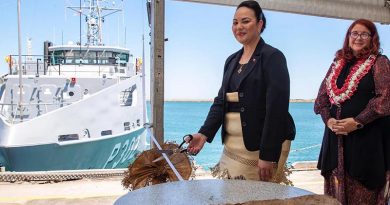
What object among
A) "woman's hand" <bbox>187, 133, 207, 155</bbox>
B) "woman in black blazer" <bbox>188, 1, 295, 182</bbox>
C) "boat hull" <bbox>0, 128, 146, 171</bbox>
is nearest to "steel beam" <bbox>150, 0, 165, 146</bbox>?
"woman's hand" <bbox>187, 133, 207, 155</bbox>

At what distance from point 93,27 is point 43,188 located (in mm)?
12999

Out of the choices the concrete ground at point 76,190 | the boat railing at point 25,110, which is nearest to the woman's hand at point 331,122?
the concrete ground at point 76,190

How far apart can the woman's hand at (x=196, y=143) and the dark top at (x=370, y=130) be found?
679mm

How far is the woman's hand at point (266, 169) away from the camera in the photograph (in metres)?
1.70

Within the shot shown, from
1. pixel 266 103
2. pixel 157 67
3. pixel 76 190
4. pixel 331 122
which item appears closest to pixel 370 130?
pixel 331 122

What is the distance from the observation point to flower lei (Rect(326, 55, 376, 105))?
6.55 feet

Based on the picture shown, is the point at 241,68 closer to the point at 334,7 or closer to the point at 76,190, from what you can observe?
the point at 334,7

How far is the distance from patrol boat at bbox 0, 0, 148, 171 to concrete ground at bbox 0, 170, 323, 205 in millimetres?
5969

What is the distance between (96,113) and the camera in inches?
501

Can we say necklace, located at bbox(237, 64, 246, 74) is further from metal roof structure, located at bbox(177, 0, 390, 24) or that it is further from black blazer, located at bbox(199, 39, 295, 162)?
metal roof structure, located at bbox(177, 0, 390, 24)

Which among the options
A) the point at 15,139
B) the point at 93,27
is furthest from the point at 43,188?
the point at 93,27

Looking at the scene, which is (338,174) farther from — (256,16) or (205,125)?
(256,16)

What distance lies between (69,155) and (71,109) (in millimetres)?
1469

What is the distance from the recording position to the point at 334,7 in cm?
312
